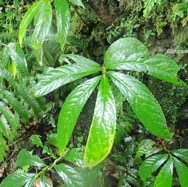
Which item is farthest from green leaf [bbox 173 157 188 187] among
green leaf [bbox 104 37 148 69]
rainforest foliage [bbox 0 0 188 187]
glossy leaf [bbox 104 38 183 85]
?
green leaf [bbox 104 37 148 69]

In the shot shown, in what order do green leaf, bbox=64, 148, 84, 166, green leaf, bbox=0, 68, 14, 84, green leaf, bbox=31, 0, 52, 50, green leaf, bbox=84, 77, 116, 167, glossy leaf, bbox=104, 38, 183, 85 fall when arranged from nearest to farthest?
green leaf, bbox=84, 77, 116, 167
glossy leaf, bbox=104, 38, 183, 85
green leaf, bbox=31, 0, 52, 50
green leaf, bbox=64, 148, 84, 166
green leaf, bbox=0, 68, 14, 84

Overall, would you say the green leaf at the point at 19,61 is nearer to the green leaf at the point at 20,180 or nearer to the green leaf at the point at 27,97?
the green leaf at the point at 27,97

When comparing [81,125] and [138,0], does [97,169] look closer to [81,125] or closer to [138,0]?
[81,125]

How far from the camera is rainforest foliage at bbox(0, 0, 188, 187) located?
2.48 ft

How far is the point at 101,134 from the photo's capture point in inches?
26.9

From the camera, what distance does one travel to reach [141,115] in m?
0.73

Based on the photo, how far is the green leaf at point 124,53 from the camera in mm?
843

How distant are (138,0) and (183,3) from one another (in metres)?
0.28

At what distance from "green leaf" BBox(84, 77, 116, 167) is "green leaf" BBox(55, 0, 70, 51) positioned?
374 mm

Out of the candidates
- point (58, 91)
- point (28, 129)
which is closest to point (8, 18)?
point (58, 91)

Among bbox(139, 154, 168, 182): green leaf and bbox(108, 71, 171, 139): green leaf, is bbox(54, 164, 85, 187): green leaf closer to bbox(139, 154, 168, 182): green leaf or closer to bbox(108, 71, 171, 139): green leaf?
bbox(139, 154, 168, 182): green leaf

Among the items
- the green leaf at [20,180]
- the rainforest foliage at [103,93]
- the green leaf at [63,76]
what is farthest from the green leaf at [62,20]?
the green leaf at [20,180]

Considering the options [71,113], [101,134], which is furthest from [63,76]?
[101,134]

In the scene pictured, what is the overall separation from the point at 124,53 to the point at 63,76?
8.5 inches
